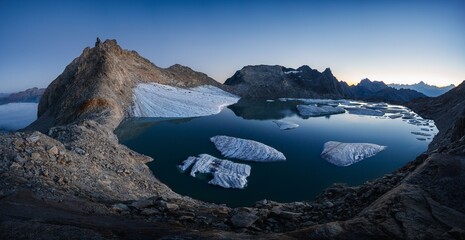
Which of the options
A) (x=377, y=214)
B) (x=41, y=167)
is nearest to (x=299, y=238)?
(x=377, y=214)

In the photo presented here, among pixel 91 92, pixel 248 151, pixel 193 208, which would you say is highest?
pixel 91 92

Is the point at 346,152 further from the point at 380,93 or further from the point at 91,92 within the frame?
the point at 380,93

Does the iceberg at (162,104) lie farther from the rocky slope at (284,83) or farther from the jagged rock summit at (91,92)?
the rocky slope at (284,83)

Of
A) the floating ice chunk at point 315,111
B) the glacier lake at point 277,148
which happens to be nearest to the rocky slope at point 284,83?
the floating ice chunk at point 315,111

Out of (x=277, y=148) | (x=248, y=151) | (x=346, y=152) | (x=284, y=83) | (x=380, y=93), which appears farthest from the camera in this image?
(x=380, y=93)

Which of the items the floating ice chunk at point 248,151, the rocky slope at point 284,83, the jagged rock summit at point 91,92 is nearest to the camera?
the floating ice chunk at point 248,151

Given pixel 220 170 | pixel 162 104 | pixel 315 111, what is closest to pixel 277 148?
pixel 220 170
